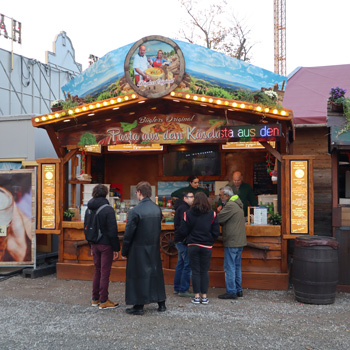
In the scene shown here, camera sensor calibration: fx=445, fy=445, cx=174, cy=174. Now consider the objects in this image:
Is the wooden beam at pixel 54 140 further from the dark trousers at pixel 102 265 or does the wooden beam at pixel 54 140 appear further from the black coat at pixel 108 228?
the dark trousers at pixel 102 265

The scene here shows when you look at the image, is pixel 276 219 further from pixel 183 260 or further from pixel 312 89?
pixel 312 89

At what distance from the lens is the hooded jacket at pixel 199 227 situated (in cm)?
629

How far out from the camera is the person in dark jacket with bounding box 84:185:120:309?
6.04m

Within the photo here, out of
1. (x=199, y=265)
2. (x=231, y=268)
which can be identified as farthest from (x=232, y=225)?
(x=199, y=265)

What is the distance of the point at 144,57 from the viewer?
7.28 metres

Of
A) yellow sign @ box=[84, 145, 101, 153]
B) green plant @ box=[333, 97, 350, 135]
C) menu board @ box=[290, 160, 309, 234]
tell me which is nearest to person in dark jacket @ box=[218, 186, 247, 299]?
menu board @ box=[290, 160, 309, 234]

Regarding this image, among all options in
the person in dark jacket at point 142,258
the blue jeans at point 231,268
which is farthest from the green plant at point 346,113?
the person in dark jacket at point 142,258

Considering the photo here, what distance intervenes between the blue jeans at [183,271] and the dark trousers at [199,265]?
0.43m

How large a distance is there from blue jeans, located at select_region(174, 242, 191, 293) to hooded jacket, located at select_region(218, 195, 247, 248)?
643 mm

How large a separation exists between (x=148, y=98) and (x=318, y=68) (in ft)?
21.5

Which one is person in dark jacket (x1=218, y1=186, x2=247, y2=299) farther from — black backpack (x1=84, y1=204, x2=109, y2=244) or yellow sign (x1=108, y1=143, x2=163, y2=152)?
yellow sign (x1=108, y1=143, x2=163, y2=152)

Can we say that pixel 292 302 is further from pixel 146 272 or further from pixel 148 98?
pixel 148 98

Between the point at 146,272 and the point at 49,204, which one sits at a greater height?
the point at 49,204

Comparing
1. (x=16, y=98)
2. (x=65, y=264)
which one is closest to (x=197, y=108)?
(x=65, y=264)
